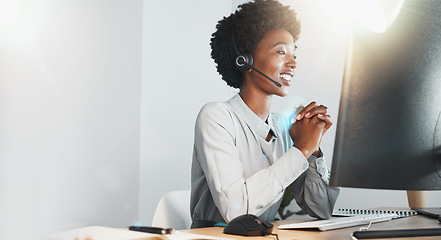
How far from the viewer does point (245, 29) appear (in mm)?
1406

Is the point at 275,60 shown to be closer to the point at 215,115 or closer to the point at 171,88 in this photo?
the point at 215,115

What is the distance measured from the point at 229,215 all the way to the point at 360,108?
486 millimetres

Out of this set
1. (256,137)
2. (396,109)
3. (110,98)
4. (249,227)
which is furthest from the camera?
(110,98)

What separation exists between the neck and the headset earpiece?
0.07 meters

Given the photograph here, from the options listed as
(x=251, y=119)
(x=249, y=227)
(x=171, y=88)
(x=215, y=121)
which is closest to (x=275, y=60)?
(x=251, y=119)

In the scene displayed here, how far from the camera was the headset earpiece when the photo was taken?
4.39ft

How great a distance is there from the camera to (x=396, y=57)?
650 mm

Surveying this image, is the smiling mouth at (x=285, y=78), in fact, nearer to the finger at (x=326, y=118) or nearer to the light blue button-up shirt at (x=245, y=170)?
the light blue button-up shirt at (x=245, y=170)

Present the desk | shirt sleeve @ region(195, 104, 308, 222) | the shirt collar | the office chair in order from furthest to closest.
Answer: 1. the shirt collar
2. the office chair
3. shirt sleeve @ region(195, 104, 308, 222)
4. the desk

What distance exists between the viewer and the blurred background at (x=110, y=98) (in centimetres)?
150

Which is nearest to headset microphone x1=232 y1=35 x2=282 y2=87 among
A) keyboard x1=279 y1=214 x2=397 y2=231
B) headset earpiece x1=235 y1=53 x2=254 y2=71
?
headset earpiece x1=235 y1=53 x2=254 y2=71

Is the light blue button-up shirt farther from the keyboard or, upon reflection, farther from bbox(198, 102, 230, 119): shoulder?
the keyboard

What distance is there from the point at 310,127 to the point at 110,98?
1130mm

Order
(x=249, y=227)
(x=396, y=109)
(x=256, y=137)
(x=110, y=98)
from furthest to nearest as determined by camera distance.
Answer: (x=110, y=98)
(x=256, y=137)
(x=249, y=227)
(x=396, y=109)
